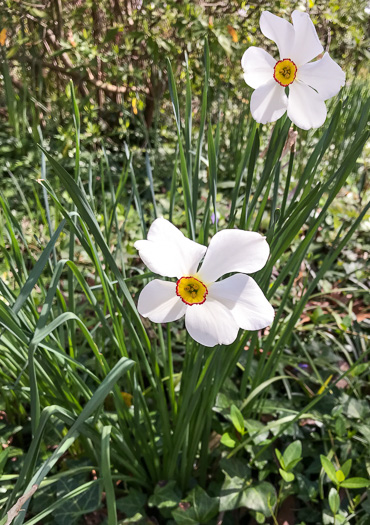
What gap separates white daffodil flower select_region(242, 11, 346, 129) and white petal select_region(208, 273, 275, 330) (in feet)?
0.79

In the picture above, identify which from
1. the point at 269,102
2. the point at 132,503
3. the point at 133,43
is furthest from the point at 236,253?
the point at 133,43

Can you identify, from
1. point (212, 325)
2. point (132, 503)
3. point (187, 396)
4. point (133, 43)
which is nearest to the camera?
point (212, 325)

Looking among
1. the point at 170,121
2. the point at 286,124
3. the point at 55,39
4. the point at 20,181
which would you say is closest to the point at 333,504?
the point at 286,124

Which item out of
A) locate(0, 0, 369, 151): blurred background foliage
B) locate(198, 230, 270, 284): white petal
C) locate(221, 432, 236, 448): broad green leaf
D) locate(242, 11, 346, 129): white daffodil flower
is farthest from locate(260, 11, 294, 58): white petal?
locate(0, 0, 369, 151): blurred background foliage

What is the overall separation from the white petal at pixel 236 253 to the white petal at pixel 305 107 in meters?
0.19

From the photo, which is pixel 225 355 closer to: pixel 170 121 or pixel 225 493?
pixel 225 493

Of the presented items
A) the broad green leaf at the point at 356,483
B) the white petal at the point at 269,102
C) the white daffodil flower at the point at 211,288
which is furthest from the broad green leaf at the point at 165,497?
the white petal at the point at 269,102

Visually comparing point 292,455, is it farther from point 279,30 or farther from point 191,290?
point 279,30

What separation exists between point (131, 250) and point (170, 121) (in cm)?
177

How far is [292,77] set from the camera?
0.58 metres

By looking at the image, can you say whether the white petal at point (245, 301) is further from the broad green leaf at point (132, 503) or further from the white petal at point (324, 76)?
the broad green leaf at point (132, 503)

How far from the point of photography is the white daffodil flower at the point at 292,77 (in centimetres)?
55

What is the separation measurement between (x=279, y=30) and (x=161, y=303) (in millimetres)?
410

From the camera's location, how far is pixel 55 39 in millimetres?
2666
